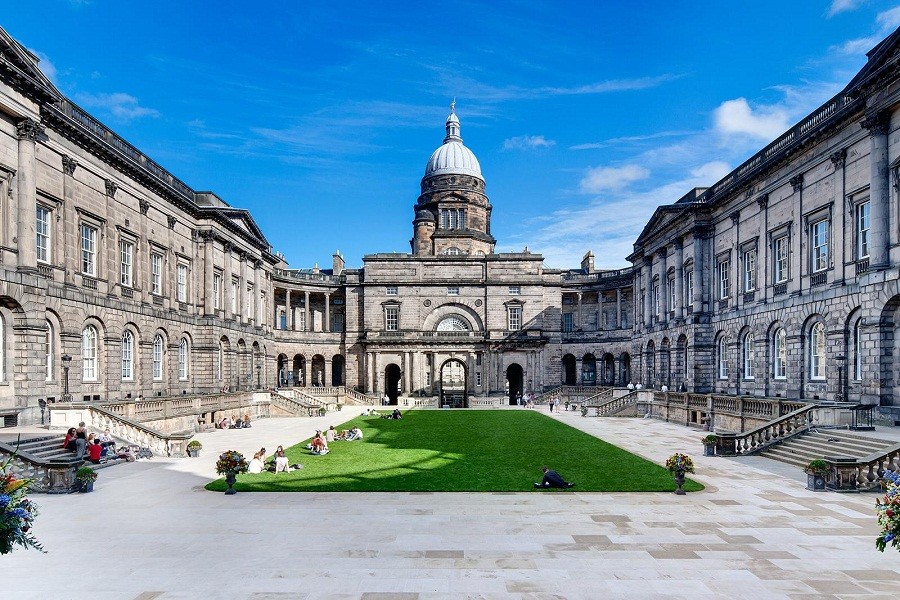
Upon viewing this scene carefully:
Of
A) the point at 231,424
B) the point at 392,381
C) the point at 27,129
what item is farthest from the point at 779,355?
the point at 392,381

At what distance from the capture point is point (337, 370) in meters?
69.0

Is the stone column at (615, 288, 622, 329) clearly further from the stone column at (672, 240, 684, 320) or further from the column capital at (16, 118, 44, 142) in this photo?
the column capital at (16, 118, 44, 142)

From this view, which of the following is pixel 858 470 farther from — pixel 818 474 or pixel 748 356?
pixel 748 356

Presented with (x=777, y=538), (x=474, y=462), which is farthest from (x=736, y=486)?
(x=474, y=462)

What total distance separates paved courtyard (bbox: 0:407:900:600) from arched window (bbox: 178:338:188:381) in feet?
72.7

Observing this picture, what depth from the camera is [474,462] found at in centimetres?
2188

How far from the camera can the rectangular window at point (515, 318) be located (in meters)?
65.4

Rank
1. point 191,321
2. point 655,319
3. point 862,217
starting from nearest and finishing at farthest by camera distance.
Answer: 1. point 862,217
2. point 191,321
3. point 655,319

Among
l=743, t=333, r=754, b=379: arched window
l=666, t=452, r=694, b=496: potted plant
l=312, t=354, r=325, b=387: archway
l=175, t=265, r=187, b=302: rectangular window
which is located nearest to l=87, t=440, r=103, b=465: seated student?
l=175, t=265, r=187, b=302: rectangular window

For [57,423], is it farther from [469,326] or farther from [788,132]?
[469,326]

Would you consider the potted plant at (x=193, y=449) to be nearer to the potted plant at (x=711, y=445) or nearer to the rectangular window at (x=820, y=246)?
the potted plant at (x=711, y=445)

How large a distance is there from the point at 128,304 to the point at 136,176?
755 cm

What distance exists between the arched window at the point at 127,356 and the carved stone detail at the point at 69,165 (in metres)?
9.05

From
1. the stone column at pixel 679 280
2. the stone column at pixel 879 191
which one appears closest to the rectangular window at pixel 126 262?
the stone column at pixel 879 191
